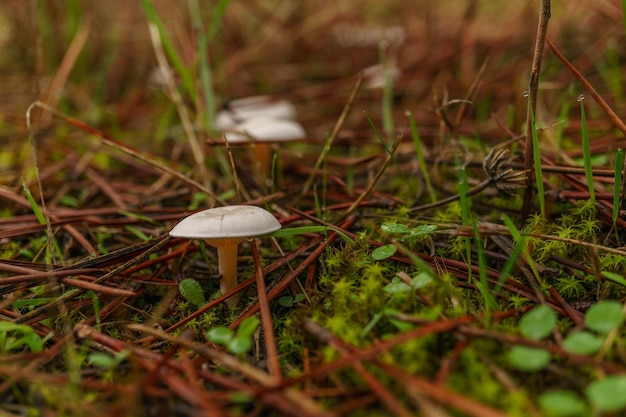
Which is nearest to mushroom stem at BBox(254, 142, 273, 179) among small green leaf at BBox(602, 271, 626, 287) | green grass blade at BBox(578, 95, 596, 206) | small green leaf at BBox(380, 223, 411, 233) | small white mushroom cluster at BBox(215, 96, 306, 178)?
small white mushroom cluster at BBox(215, 96, 306, 178)

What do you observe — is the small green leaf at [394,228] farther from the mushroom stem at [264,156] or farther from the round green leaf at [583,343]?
the mushroom stem at [264,156]

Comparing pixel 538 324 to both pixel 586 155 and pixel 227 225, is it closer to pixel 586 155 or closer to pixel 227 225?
pixel 586 155

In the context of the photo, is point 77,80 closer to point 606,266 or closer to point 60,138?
point 60,138

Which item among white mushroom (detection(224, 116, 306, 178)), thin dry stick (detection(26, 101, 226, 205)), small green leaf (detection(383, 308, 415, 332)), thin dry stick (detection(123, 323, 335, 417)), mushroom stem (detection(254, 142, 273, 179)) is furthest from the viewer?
mushroom stem (detection(254, 142, 273, 179))

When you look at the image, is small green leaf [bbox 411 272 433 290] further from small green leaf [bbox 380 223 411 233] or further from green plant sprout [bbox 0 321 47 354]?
green plant sprout [bbox 0 321 47 354]

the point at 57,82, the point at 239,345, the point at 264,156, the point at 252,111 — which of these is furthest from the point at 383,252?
the point at 57,82

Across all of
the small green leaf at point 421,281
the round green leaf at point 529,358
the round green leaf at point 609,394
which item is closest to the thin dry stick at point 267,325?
the small green leaf at point 421,281
